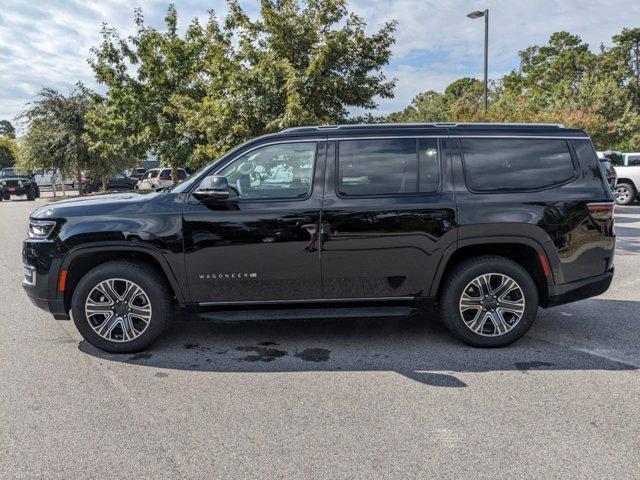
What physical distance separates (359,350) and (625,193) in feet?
56.0

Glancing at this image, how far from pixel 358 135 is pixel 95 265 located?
8.64 feet

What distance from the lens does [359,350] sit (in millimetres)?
4570

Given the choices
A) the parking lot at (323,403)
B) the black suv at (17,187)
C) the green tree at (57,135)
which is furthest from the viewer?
the black suv at (17,187)

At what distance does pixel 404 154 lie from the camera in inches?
177

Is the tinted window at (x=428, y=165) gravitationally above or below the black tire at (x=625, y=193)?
above

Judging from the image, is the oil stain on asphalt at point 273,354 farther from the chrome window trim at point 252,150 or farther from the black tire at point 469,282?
the chrome window trim at point 252,150

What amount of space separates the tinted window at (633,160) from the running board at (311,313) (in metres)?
17.0

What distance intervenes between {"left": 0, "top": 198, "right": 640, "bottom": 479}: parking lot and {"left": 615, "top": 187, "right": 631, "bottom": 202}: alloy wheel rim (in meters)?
14.8

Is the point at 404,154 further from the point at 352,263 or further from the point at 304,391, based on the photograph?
the point at 304,391

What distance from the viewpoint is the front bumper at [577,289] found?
455 centimetres

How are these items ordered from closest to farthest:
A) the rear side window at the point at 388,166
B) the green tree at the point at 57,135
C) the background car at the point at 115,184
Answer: the rear side window at the point at 388,166 < the green tree at the point at 57,135 < the background car at the point at 115,184

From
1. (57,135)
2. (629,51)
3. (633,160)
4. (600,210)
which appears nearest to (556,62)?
(629,51)

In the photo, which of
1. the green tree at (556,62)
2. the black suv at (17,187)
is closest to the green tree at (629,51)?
the green tree at (556,62)

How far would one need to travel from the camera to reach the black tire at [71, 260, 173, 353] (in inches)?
171
